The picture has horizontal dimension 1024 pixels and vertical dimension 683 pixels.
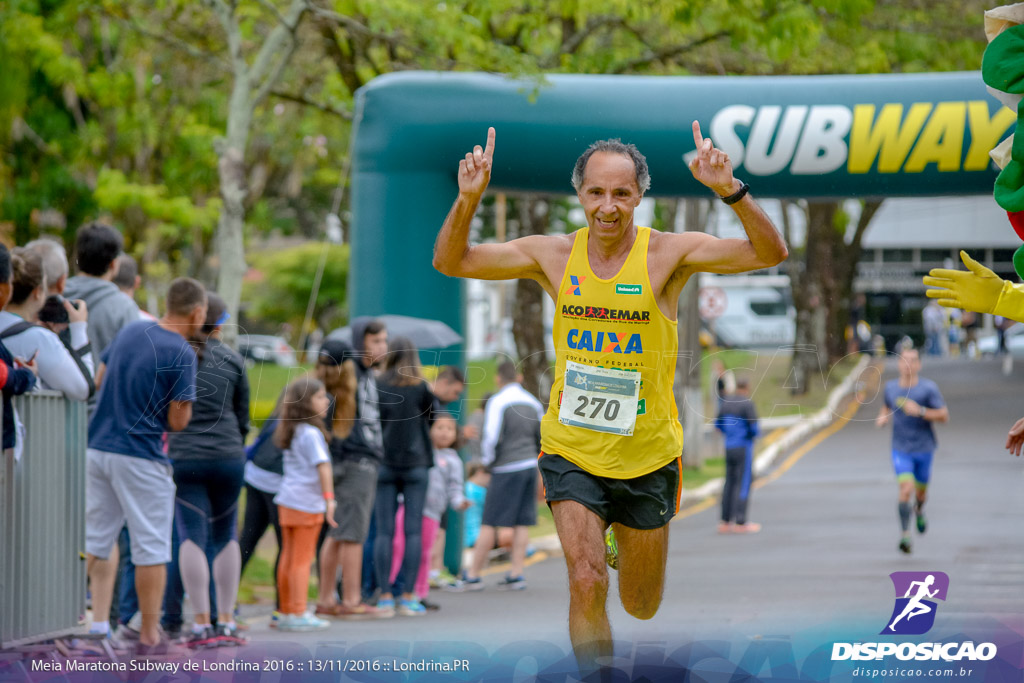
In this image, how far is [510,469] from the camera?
388 inches

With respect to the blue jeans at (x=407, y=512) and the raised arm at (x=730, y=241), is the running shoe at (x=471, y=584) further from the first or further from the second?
the raised arm at (x=730, y=241)

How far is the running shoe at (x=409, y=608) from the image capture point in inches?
332

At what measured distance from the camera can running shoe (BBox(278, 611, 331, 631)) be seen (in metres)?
7.51

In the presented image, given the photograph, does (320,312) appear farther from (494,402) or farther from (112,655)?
(112,655)

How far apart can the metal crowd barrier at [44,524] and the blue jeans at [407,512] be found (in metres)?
2.40

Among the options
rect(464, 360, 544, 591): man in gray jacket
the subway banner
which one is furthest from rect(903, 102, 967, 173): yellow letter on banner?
rect(464, 360, 544, 591): man in gray jacket

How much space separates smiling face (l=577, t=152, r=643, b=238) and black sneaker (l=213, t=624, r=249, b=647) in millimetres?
3155

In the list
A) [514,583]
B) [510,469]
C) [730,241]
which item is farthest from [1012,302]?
[514,583]

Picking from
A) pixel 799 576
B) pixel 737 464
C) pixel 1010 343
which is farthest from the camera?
pixel 1010 343

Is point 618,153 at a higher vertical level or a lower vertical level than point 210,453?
higher

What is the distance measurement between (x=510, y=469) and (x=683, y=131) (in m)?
2.86

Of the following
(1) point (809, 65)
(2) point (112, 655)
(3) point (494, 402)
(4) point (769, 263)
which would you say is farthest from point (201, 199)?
(4) point (769, 263)

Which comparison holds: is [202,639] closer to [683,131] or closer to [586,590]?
[586,590]

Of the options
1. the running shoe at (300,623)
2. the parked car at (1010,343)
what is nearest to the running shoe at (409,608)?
the running shoe at (300,623)
